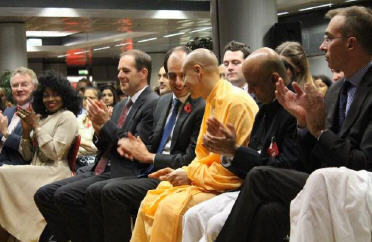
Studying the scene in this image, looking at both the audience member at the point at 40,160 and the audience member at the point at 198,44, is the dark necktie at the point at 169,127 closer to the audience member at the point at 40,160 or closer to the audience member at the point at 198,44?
the audience member at the point at 40,160

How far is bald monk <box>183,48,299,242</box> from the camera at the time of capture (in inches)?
134

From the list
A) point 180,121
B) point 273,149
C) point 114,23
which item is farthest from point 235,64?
point 114,23

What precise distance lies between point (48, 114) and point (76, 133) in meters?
0.33

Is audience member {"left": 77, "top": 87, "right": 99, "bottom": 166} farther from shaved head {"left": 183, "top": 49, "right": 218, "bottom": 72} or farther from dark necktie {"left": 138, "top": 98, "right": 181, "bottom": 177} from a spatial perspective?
shaved head {"left": 183, "top": 49, "right": 218, "bottom": 72}

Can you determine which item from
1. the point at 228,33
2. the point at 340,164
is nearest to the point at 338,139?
the point at 340,164

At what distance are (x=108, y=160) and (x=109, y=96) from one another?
13.8 ft

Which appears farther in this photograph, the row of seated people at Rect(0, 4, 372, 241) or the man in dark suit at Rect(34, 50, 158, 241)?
the man in dark suit at Rect(34, 50, 158, 241)

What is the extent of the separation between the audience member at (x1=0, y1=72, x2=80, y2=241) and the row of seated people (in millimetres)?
12

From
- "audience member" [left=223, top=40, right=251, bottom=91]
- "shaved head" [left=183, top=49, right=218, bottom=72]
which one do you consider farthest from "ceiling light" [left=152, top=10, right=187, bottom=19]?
"shaved head" [left=183, top=49, right=218, bottom=72]

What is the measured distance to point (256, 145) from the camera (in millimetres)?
3611

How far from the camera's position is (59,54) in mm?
26734

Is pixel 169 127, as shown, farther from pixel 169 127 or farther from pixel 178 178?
pixel 178 178

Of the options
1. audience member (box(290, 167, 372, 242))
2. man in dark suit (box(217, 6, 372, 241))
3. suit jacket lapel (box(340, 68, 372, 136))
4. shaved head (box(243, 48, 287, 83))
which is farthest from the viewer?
shaved head (box(243, 48, 287, 83))

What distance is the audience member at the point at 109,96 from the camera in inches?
367
